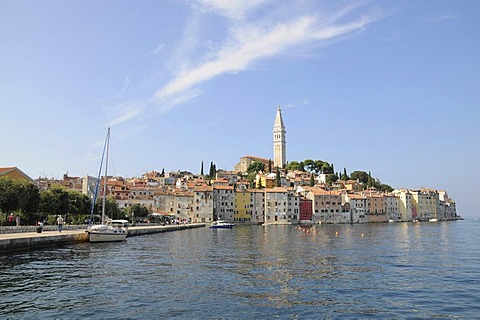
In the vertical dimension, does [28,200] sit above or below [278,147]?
below

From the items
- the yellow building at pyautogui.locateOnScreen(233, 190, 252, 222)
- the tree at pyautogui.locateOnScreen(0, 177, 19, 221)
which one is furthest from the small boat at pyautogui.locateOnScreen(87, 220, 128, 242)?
the yellow building at pyautogui.locateOnScreen(233, 190, 252, 222)

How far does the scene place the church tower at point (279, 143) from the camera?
585 feet

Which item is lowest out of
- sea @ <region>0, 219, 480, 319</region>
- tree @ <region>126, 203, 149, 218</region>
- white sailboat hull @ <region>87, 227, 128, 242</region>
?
sea @ <region>0, 219, 480, 319</region>

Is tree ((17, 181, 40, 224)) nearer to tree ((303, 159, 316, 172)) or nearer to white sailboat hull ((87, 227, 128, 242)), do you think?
white sailboat hull ((87, 227, 128, 242))

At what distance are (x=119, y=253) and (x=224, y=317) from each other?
20241 millimetres

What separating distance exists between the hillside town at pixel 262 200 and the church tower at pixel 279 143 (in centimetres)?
3294

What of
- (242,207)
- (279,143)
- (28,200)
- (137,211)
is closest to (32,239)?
(28,200)

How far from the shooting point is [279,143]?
178500mm

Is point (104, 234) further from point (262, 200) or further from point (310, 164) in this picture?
point (310, 164)

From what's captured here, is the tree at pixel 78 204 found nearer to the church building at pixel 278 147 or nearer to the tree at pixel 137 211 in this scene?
the tree at pixel 137 211

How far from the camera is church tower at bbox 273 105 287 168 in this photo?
7018 inches

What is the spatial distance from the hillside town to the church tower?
3294 cm

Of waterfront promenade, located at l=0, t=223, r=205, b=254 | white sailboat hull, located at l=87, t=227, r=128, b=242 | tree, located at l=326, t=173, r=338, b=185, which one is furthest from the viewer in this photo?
tree, located at l=326, t=173, r=338, b=185

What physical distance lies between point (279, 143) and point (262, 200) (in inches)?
2776
